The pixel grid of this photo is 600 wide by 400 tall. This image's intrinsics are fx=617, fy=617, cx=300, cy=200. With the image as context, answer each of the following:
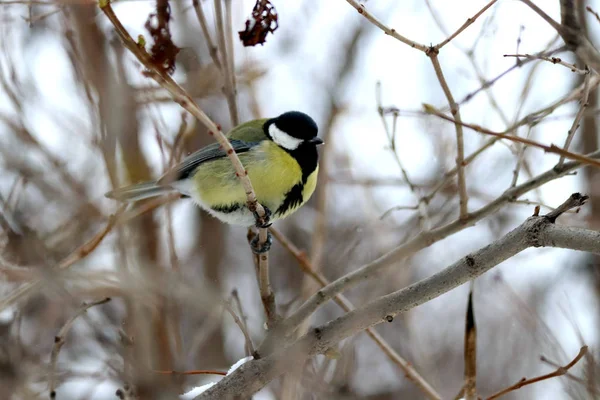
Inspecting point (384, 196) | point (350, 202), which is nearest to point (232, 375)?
point (384, 196)

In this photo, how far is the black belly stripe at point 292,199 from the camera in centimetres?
317

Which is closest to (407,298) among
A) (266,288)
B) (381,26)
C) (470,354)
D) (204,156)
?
(470,354)

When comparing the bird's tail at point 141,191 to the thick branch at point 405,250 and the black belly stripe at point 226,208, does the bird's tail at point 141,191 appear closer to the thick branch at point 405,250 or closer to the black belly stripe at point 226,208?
the black belly stripe at point 226,208

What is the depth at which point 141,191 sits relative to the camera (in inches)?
131

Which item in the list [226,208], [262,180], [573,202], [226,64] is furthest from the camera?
[226,208]

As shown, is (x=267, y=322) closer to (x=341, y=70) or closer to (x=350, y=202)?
(x=350, y=202)

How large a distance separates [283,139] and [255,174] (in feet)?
1.10

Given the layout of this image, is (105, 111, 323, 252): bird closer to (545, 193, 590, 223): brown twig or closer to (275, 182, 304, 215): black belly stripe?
(275, 182, 304, 215): black belly stripe

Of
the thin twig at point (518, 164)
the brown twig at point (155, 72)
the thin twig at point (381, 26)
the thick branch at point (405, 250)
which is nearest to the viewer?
the brown twig at point (155, 72)

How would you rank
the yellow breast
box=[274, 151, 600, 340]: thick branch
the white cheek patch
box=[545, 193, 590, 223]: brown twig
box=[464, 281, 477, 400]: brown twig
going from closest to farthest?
box=[545, 193, 590, 223]: brown twig, box=[464, 281, 477, 400]: brown twig, box=[274, 151, 600, 340]: thick branch, the yellow breast, the white cheek patch

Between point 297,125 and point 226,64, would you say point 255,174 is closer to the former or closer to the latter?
point 297,125

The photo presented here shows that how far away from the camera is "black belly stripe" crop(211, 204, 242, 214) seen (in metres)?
3.21

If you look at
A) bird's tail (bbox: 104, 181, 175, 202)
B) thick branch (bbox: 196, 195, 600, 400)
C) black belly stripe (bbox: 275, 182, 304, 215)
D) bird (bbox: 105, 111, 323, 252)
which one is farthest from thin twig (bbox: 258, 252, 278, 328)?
bird's tail (bbox: 104, 181, 175, 202)

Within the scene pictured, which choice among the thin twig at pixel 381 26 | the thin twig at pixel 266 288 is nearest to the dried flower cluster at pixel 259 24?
the thin twig at pixel 381 26
